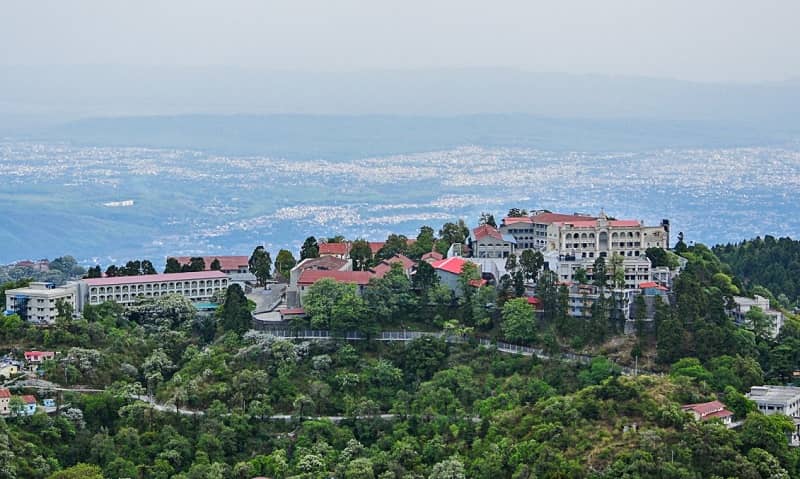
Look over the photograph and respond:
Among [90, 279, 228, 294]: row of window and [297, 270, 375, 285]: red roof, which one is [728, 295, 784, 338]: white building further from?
[90, 279, 228, 294]: row of window

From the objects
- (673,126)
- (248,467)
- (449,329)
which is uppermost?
(673,126)

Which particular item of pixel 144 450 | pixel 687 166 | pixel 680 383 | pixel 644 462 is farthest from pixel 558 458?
pixel 687 166

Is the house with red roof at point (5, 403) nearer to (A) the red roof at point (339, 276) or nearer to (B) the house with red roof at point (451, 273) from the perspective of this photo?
(A) the red roof at point (339, 276)

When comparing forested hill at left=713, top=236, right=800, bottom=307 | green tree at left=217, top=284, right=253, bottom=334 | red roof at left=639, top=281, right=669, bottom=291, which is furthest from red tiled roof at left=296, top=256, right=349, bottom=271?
forested hill at left=713, top=236, right=800, bottom=307

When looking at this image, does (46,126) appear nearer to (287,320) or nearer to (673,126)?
(673,126)

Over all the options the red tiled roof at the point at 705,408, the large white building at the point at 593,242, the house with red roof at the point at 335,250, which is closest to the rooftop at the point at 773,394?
the red tiled roof at the point at 705,408

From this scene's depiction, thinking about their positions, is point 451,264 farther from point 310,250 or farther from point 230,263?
point 230,263

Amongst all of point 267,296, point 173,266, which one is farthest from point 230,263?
point 267,296
